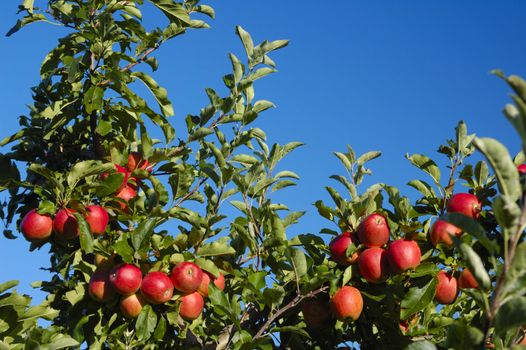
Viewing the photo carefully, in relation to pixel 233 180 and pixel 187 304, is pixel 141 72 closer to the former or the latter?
pixel 233 180

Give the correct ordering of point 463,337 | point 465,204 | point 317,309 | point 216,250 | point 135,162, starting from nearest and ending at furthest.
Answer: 1. point 463,337
2. point 465,204
3. point 317,309
4. point 216,250
5. point 135,162

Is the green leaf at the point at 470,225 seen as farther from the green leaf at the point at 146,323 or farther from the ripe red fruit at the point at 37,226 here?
the ripe red fruit at the point at 37,226

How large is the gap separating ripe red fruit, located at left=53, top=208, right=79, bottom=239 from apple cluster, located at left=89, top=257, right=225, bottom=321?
0.27 metres

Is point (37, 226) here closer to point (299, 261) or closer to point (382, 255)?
point (299, 261)

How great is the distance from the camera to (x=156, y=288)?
11.6 ft

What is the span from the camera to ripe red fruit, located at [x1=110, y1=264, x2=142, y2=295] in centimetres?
354

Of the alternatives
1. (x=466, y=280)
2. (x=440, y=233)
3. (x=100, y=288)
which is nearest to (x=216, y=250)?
(x=100, y=288)

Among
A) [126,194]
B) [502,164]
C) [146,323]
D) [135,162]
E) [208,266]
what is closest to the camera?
[502,164]

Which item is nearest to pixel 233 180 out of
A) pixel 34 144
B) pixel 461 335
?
pixel 34 144

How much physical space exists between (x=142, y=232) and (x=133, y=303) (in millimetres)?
427

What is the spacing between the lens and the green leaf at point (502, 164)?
5.77 feet

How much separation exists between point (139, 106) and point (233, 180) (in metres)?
1.01

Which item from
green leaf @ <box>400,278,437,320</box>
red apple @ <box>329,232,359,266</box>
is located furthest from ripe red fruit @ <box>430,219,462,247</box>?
red apple @ <box>329,232,359,266</box>

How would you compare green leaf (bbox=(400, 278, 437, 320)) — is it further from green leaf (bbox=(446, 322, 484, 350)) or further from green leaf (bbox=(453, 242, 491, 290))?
green leaf (bbox=(453, 242, 491, 290))
